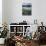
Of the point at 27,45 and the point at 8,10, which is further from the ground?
the point at 8,10

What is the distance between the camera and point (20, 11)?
19.9 ft

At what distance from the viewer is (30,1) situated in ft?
19.8

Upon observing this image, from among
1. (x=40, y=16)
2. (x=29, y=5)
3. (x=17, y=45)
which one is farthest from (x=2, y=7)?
(x=17, y=45)

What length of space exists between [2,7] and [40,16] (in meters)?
1.70

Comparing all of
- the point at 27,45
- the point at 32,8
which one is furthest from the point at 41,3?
the point at 27,45

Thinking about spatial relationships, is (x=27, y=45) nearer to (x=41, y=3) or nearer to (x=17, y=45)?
(x=17, y=45)

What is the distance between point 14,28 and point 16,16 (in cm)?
57

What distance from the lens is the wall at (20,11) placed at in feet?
→ 19.8

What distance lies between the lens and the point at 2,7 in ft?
19.0

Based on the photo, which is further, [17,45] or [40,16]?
[40,16]

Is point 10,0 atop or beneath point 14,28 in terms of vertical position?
atop

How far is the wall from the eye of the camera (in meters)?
6.04

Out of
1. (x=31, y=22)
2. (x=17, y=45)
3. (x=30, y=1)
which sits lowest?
(x=17, y=45)

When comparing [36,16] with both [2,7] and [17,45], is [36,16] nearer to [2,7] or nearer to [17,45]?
[2,7]
